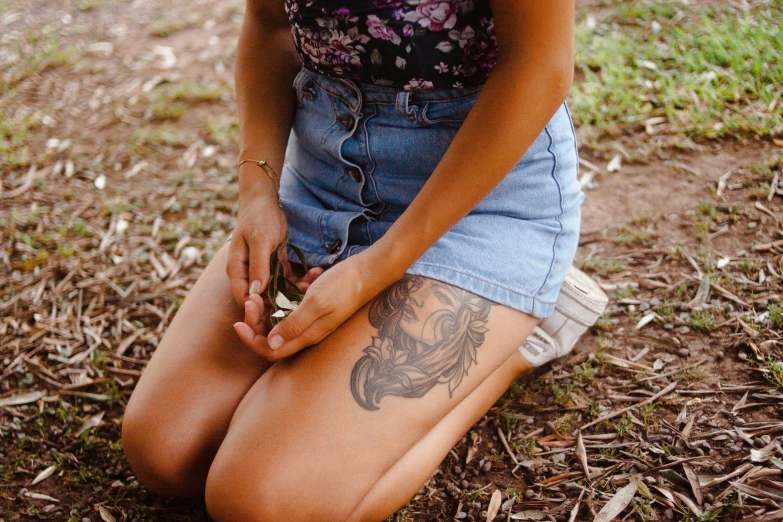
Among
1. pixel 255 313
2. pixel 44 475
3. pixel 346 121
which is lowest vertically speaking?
pixel 44 475

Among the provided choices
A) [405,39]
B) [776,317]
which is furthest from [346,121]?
[776,317]

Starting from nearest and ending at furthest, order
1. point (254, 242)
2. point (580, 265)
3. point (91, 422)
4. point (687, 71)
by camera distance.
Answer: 1. point (254, 242)
2. point (91, 422)
3. point (580, 265)
4. point (687, 71)

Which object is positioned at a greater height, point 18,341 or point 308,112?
point 308,112

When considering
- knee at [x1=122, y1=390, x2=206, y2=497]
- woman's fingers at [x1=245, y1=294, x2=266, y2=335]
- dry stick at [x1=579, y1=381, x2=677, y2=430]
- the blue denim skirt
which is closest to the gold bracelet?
the blue denim skirt

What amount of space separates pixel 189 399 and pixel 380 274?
677 mm

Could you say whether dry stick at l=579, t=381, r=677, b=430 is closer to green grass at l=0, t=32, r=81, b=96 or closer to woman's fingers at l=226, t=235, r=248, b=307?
woman's fingers at l=226, t=235, r=248, b=307

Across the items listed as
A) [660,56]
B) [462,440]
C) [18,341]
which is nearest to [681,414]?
[462,440]

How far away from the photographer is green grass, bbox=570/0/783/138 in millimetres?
2879

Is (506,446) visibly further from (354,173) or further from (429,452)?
(354,173)

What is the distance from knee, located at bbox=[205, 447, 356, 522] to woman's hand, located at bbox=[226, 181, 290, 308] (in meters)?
0.50

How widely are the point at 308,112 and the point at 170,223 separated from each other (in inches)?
56.8

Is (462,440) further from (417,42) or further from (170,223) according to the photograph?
(170,223)

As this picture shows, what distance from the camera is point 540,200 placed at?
174cm

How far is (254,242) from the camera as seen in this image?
5.96 feet
